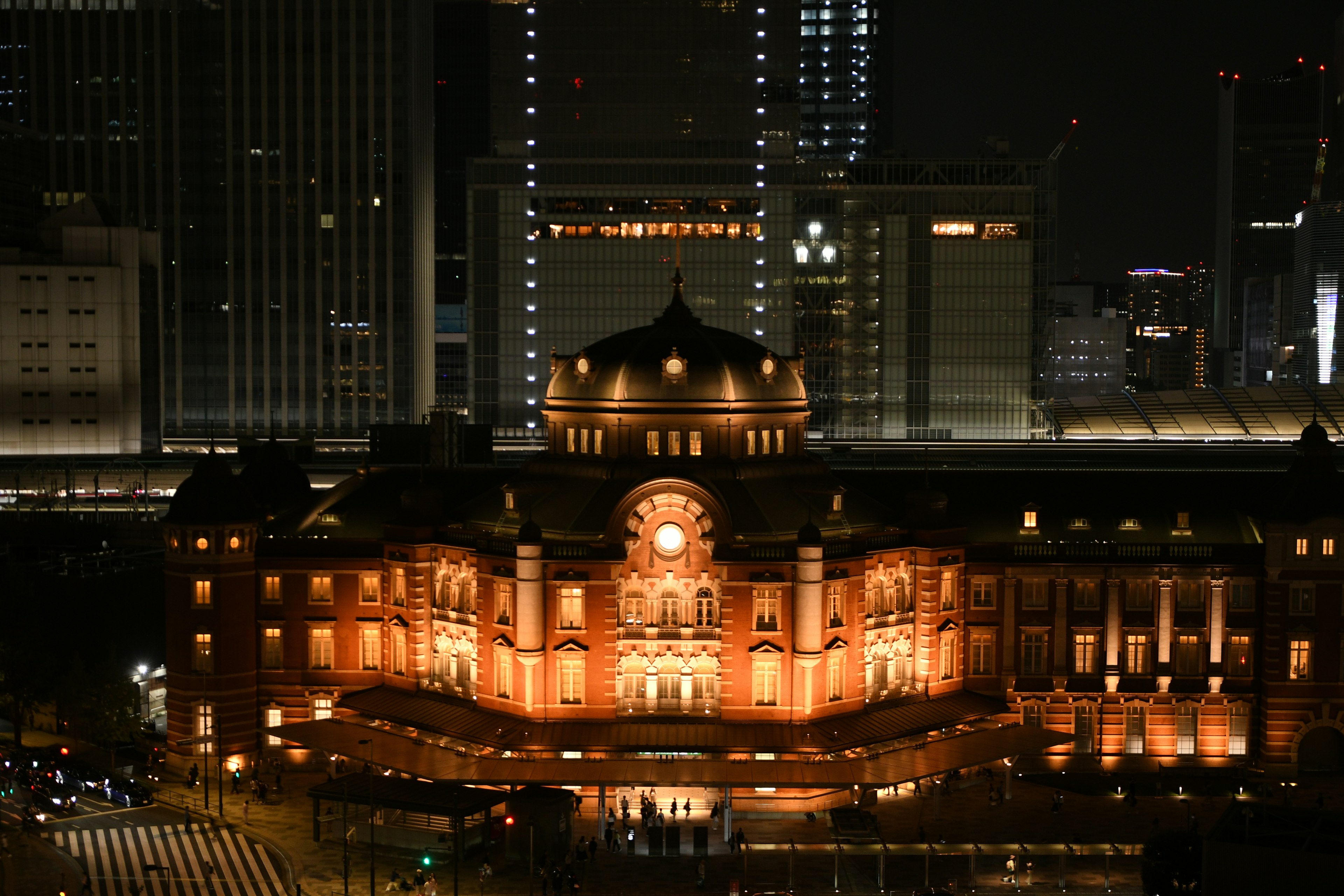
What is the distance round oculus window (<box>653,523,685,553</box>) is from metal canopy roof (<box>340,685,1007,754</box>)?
9.95 metres

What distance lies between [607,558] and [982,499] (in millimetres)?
26936

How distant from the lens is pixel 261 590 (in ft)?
354

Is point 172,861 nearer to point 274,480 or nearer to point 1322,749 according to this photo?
point 274,480

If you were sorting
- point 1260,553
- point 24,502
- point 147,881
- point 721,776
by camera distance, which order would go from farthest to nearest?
point 24,502, point 1260,553, point 721,776, point 147,881

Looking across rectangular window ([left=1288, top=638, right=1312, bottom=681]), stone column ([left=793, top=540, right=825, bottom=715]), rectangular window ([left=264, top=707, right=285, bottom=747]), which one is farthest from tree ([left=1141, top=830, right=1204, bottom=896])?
rectangular window ([left=264, top=707, right=285, bottom=747])

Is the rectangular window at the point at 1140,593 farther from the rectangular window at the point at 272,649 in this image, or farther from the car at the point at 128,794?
the car at the point at 128,794

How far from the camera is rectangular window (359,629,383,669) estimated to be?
108 m

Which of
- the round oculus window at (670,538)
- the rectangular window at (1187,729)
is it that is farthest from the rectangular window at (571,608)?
the rectangular window at (1187,729)

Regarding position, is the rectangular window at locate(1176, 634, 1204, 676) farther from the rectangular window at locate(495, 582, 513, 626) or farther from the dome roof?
the rectangular window at locate(495, 582, 513, 626)

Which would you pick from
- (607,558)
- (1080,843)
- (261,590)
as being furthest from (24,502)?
(1080,843)

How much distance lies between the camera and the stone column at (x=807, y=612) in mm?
97750

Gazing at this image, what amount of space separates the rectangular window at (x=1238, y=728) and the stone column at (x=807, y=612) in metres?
27.6

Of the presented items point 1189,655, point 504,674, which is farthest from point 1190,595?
point 504,674

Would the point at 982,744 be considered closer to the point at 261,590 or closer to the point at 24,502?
the point at 261,590
